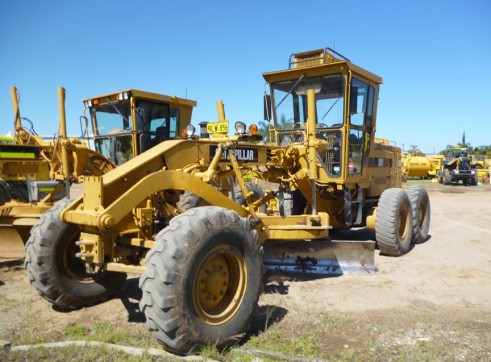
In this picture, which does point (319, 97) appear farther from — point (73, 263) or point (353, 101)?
point (73, 263)

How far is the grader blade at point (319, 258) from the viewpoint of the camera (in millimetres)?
5602

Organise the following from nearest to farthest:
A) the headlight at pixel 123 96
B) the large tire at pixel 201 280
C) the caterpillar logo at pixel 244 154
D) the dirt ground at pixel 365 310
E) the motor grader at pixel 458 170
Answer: the large tire at pixel 201 280, the dirt ground at pixel 365 310, the caterpillar logo at pixel 244 154, the headlight at pixel 123 96, the motor grader at pixel 458 170

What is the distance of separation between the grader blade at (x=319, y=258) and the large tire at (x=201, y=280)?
1854 mm

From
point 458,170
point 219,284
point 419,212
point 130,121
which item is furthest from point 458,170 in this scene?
point 219,284

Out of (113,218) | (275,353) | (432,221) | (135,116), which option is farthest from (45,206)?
(432,221)

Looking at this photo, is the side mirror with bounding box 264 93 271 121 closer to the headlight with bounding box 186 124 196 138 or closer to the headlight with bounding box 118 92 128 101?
the headlight with bounding box 186 124 196 138

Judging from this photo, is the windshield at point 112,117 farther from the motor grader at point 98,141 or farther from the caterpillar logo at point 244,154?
the caterpillar logo at point 244,154

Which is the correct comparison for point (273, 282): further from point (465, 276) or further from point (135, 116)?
point (135, 116)

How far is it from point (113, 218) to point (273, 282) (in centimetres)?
260

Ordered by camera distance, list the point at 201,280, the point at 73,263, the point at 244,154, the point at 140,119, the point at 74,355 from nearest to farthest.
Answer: the point at 74,355
the point at 201,280
the point at 73,263
the point at 244,154
the point at 140,119

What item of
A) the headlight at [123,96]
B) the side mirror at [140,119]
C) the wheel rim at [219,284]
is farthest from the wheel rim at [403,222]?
the headlight at [123,96]

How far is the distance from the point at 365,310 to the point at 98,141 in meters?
5.91

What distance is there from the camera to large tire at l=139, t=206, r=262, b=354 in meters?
3.07

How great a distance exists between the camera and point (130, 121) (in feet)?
24.8
